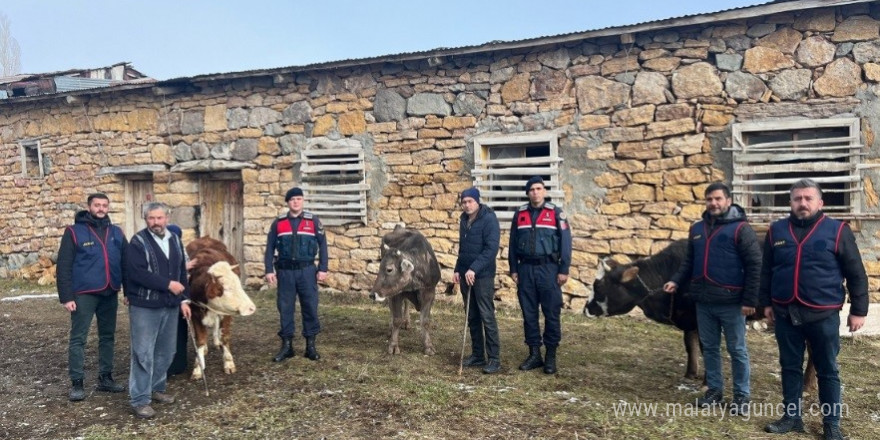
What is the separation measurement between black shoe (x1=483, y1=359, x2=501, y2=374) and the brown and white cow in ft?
7.21

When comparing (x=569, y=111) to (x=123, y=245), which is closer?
(x=123, y=245)

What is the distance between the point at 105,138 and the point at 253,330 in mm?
6141

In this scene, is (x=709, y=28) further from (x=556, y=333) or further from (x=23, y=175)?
(x=23, y=175)

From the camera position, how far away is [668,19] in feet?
23.8

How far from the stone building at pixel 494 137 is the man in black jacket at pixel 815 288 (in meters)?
3.57

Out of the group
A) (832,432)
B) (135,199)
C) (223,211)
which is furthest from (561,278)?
(135,199)

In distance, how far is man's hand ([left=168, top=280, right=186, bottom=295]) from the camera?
4410 millimetres

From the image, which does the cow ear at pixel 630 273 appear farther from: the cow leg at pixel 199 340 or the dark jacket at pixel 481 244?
the cow leg at pixel 199 340

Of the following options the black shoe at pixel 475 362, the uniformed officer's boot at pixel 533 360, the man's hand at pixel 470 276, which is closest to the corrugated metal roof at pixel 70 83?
the man's hand at pixel 470 276

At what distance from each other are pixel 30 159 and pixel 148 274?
385 inches

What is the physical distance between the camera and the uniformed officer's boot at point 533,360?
550 cm

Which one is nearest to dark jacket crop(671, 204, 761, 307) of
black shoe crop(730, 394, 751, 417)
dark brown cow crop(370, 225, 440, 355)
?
black shoe crop(730, 394, 751, 417)

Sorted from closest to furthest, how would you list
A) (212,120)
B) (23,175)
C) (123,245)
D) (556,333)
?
(123,245) → (556,333) → (212,120) → (23,175)

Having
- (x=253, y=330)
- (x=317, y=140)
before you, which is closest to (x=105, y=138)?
(x=317, y=140)
